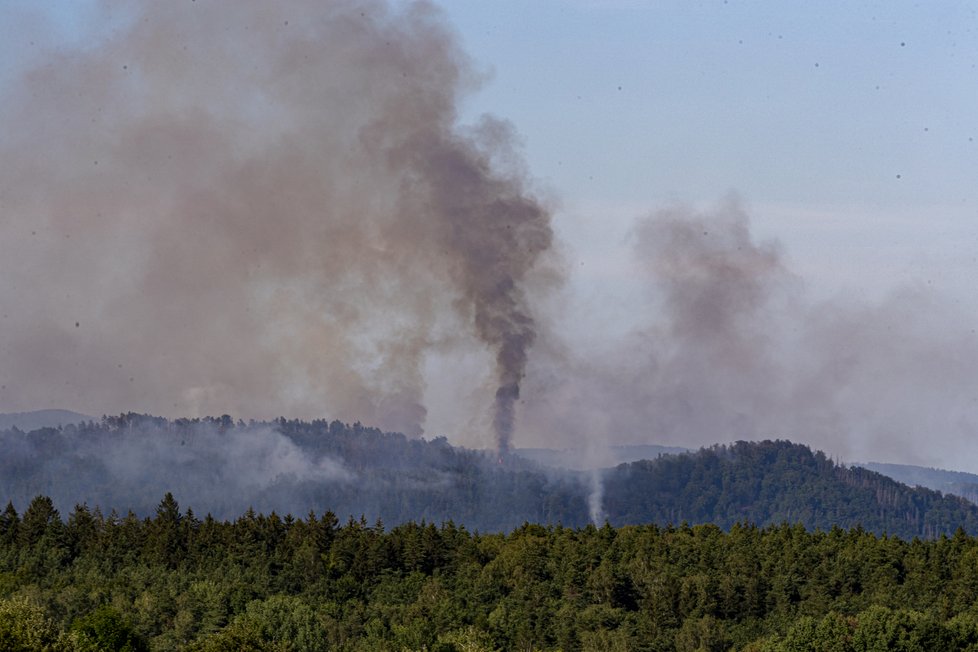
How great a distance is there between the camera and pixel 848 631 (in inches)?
5763

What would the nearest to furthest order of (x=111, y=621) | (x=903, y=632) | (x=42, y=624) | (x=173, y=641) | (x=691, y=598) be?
(x=42, y=624) → (x=111, y=621) → (x=903, y=632) → (x=173, y=641) → (x=691, y=598)

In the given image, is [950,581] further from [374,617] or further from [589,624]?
[374,617]

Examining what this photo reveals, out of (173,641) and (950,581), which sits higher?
(950,581)

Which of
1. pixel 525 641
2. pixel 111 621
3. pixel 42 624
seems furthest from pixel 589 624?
pixel 42 624

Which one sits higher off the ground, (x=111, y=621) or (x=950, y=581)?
(x=950, y=581)

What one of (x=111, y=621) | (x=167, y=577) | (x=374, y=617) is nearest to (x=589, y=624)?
(x=374, y=617)

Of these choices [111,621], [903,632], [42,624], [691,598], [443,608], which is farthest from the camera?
[691,598]

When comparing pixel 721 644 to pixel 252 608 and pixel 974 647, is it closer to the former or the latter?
pixel 974 647

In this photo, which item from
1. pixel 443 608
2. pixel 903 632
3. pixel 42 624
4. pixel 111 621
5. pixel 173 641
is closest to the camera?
pixel 42 624

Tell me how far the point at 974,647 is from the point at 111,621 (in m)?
75.3

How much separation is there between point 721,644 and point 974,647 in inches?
1410

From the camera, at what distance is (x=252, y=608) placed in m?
172

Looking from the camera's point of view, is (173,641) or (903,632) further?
(173,641)

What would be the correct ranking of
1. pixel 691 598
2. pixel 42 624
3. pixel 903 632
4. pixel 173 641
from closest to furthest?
pixel 42 624 < pixel 903 632 < pixel 173 641 < pixel 691 598
